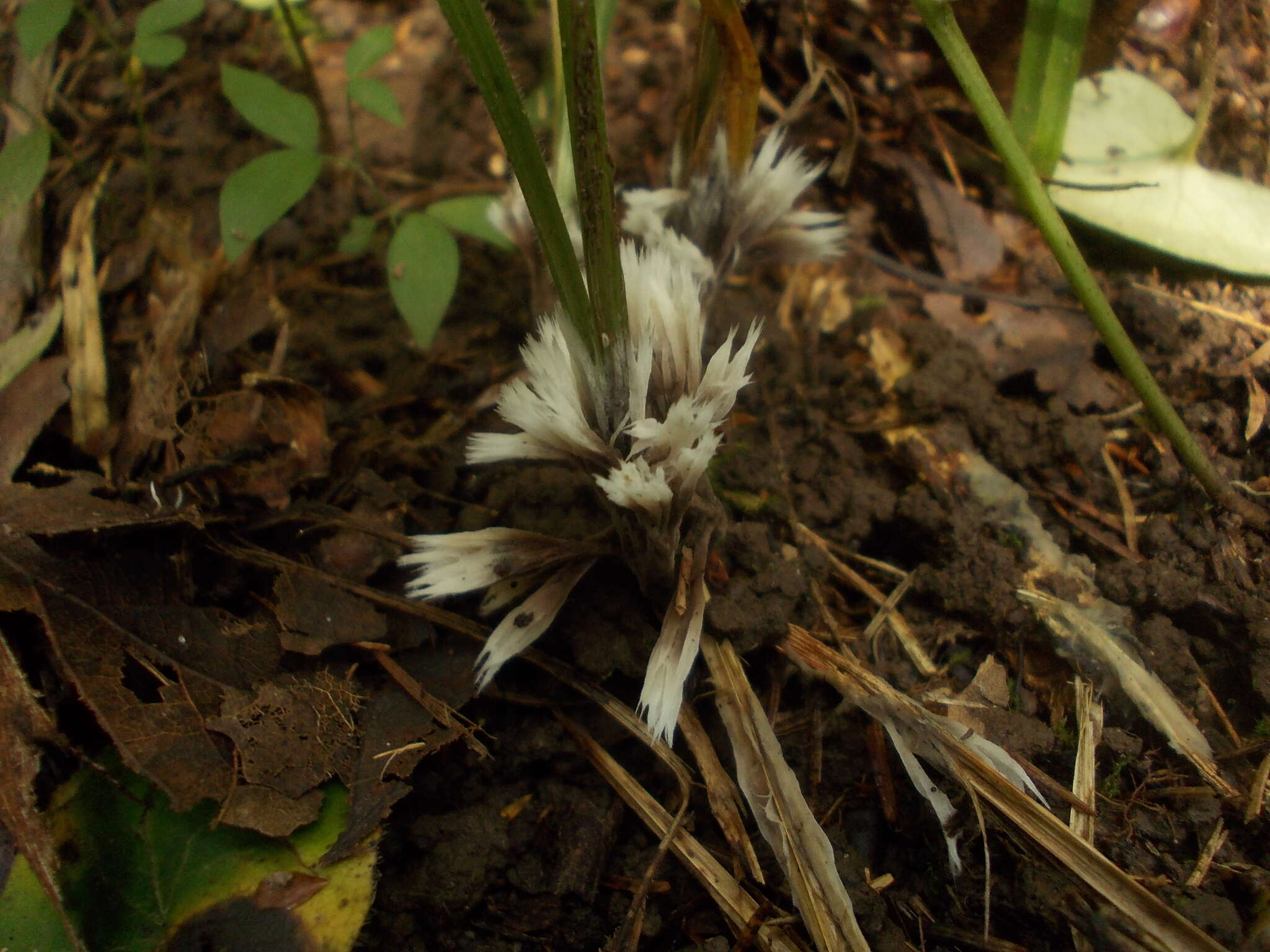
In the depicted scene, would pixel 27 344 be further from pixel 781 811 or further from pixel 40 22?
pixel 781 811

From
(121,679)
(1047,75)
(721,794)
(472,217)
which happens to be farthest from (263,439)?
(1047,75)

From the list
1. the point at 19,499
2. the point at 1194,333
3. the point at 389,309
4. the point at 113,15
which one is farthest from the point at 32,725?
the point at 1194,333

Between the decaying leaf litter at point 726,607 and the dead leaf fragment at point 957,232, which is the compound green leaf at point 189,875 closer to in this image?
the decaying leaf litter at point 726,607

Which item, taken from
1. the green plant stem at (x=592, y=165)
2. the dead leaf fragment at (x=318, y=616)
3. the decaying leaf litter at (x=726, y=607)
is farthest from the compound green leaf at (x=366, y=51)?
the dead leaf fragment at (x=318, y=616)

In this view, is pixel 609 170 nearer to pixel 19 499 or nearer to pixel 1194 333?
pixel 19 499

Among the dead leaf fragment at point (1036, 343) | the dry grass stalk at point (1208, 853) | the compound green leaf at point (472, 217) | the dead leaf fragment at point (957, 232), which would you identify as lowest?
the dry grass stalk at point (1208, 853)

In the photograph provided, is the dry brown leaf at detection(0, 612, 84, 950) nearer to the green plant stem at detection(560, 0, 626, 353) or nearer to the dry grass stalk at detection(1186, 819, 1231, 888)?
the green plant stem at detection(560, 0, 626, 353)
